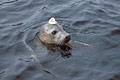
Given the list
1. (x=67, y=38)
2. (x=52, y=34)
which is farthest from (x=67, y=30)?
(x=67, y=38)

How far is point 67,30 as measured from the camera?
850 centimetres

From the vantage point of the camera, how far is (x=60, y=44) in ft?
25.3

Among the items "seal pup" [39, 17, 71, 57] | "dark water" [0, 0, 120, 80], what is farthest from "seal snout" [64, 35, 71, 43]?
"dark water" [0, 0, 120, 80]

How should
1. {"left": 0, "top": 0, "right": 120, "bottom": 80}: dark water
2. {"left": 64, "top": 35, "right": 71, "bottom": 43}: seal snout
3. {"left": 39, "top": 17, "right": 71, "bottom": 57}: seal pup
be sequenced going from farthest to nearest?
{"left": 39, "top": 17, "right": 71, "bottom": 57}: seal pup
{"left": 64, "top": 35, "right": 71, "bottom": 43}: seal snout
{"left": 0, "top": 0, "right": 120, "bottom": 80}: dark water

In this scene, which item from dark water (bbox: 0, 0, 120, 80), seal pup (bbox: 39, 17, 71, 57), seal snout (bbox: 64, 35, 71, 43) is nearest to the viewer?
dark water (bbox: 0, 0, 120, 80)

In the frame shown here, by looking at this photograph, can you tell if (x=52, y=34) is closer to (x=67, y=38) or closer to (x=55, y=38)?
(x=55, y=38)

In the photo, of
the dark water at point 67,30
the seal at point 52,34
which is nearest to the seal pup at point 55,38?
the seal at point 52,34

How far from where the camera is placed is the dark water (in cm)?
651

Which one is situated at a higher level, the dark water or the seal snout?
the seal snout

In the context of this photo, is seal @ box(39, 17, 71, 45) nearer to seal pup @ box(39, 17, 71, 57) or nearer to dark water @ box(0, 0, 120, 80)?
seal pup @ box(39, 17, 71, 57)

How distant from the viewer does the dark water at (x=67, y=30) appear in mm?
6512

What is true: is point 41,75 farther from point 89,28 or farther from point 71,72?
point 89,28

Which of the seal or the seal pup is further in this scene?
the seal

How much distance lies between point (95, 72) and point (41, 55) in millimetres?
1607
